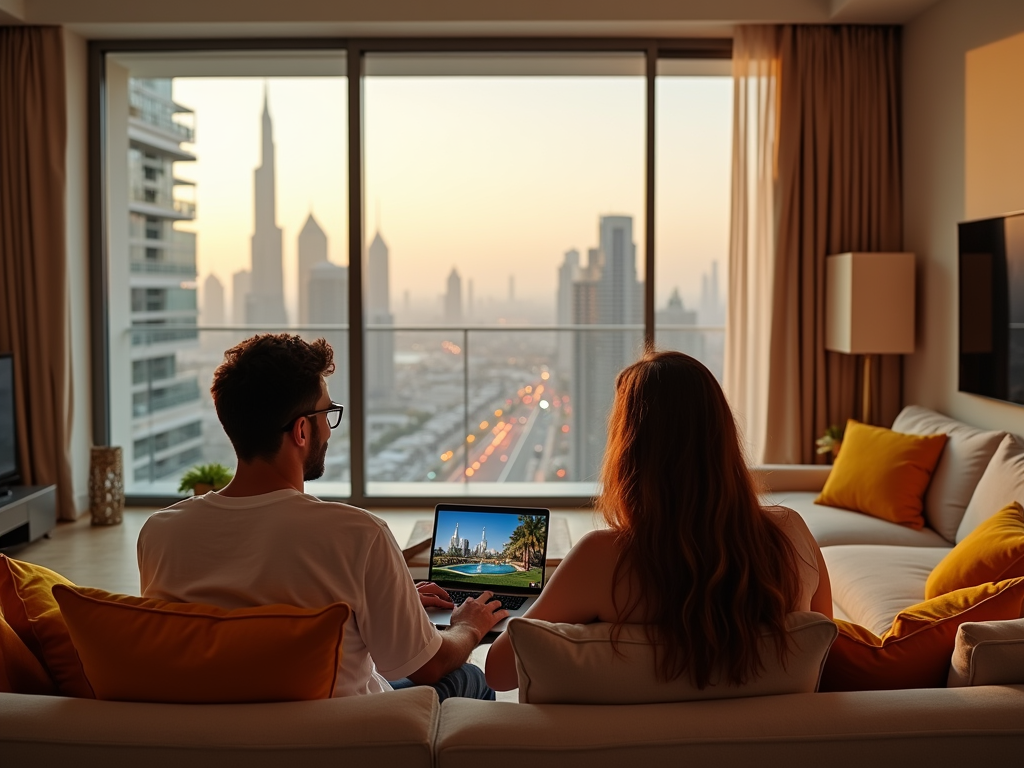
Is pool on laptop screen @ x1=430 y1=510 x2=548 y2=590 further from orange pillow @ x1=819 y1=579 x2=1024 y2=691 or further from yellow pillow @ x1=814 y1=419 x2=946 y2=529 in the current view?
yellow pillow @ x1=814 y1=419 x2=946 y2=529

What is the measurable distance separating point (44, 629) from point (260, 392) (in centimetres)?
53

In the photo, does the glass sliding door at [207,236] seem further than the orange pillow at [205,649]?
Yes

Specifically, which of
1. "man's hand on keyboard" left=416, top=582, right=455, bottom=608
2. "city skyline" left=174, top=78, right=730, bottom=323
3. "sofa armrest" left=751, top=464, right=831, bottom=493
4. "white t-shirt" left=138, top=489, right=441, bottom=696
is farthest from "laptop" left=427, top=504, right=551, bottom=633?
"city skyline" left=174, top=78, right=730, bottom=323

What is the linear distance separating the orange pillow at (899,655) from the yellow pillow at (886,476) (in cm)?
228

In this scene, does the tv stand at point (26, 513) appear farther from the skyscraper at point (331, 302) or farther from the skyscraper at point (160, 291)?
the skyscraper at point (331, 302)

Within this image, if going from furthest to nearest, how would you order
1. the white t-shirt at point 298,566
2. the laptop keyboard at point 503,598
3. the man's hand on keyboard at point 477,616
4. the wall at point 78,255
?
the wall at point 78,255
the laptop keyboard at point 503,598
the man's hand on keyboard at point 477,616
the white t-shirt at point 298,566

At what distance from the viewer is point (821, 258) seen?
5.27m

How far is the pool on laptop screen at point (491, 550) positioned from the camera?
2422 mm

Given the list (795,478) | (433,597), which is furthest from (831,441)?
(433,597)

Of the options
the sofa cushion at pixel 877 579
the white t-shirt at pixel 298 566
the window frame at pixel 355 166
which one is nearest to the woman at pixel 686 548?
the white t-shirt at pixel 298 566

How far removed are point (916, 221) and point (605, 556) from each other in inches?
164

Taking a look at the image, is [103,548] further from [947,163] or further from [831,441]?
[947,163]

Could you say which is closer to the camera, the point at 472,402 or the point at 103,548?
the point at 103,548

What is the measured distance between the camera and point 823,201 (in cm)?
526
